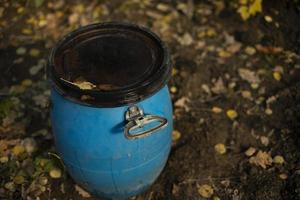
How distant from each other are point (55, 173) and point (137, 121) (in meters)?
1.08

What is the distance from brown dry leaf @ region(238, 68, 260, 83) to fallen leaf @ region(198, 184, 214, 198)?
3.67 ft

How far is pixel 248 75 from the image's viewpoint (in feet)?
12.1

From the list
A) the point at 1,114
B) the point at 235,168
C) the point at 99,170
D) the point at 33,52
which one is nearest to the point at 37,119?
the point at 1,114

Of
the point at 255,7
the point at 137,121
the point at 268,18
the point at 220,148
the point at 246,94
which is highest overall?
the point at 137,121

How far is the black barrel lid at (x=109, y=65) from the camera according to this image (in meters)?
2.24

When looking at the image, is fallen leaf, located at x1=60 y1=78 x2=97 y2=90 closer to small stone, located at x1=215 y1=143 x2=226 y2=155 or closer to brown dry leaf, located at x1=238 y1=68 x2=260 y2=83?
small stone, located at x1=215 y1=143 x2=226 y2=155

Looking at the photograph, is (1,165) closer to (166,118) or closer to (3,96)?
(3,96)

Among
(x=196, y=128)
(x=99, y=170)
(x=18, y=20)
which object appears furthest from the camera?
(x=18, y=20)

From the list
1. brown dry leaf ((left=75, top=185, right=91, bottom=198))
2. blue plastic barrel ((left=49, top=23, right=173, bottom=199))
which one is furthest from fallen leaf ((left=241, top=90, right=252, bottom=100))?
brown dry leaf ((left=75, top=185, right=91, bottom=198))

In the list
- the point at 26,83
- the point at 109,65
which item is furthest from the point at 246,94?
the point at 26,83

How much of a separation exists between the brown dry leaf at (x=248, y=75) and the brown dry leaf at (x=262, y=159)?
0.76m

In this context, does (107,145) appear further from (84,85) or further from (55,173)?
(55,173)

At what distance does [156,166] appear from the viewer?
106 inches

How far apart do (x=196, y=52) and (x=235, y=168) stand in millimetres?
1266
